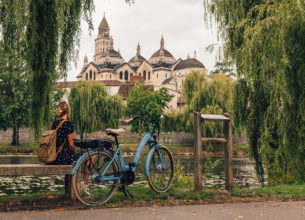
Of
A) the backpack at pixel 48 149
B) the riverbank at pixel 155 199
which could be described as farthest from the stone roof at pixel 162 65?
the backpack at pixel 48 149

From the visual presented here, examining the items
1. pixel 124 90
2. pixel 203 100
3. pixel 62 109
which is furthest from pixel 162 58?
pixel 62 109

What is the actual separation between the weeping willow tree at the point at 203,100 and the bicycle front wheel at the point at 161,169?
20967 millimetres

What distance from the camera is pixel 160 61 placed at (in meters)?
96.7

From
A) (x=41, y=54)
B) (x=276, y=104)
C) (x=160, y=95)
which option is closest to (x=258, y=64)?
(x=276, y=104)

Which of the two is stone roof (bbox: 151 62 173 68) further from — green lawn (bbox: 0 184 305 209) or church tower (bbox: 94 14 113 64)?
green lawn (bbox: 0 184 305 209)

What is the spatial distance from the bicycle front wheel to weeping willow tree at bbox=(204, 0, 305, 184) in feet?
7.68

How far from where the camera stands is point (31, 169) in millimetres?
3854

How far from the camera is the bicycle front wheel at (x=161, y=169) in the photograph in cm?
462

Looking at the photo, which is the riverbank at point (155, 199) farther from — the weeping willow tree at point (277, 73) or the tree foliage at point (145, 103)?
the tree foliage at point (145, 103)

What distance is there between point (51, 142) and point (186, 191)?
6.61ft

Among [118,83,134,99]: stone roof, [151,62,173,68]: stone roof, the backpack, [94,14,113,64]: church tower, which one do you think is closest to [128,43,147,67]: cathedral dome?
[151,62,173,68]: stone roof

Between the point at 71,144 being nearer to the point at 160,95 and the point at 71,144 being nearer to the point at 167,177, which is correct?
the point at 167,177

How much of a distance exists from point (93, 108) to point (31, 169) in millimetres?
27402

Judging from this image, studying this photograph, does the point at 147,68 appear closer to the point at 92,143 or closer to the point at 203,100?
the point at 203,100
